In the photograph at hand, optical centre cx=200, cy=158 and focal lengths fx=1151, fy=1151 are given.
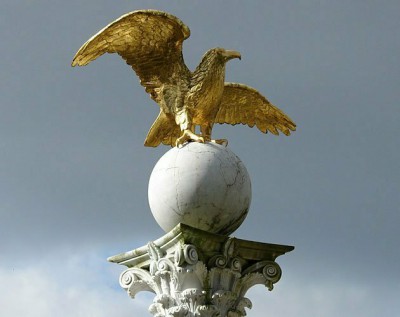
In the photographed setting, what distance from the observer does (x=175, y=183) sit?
21016mm

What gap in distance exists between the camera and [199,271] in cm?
2075

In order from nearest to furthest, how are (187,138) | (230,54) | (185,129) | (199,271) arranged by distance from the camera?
(199,271) → (187,138) → (185,129) → (230,54)

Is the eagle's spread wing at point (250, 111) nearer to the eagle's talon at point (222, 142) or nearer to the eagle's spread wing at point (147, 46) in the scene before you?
the eagle's spread wing at point (147, 46)

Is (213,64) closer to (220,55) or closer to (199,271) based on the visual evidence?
(220,55)

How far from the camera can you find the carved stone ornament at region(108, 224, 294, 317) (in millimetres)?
20625

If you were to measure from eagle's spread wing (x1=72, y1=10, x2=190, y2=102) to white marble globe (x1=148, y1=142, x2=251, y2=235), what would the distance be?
7.96 ft

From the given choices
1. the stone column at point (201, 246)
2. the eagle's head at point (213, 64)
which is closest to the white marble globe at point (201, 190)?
the stone column at point (201, 246)

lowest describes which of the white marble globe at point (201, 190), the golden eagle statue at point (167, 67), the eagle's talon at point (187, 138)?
the white marble globe at point (201, 190)

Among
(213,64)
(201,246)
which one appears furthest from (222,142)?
(201,246)

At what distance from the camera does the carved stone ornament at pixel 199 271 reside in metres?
20.6

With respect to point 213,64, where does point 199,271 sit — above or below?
below

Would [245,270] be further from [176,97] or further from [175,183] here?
[176,97]

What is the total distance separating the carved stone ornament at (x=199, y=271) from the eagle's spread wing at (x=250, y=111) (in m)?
4.78

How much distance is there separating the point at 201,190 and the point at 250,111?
202 inches
